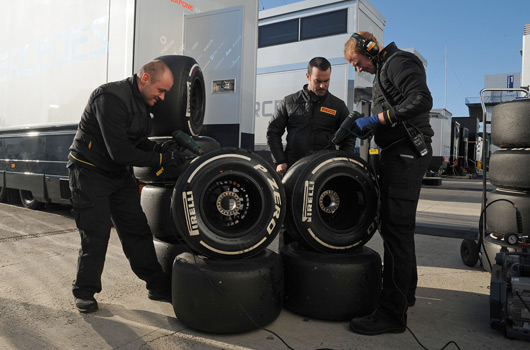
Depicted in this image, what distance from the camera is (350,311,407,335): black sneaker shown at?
103 inches

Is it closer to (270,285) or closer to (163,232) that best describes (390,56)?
(270,285)

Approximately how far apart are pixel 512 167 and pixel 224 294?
2908 millimetres

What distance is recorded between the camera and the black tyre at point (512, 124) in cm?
367

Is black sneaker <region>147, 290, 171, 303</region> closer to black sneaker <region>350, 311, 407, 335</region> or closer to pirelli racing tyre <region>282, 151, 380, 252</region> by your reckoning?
pirelli racing tyre <region>282, 151, 380, 252</region>

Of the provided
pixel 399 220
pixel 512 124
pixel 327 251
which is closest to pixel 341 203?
pixel 327 251

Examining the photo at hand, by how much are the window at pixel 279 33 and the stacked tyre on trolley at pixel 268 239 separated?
8059mm

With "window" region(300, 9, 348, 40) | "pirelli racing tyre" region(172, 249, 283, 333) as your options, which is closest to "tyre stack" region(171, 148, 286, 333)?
"pirelli racing tyre" region(172, 249, 283, 333)

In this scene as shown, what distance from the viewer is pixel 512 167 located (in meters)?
3.78

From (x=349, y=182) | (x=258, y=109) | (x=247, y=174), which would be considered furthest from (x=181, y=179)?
(x=258, y=109)

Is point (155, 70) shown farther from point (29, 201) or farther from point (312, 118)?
point (29, 201)

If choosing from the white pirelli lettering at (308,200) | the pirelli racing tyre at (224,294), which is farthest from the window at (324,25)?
the pirelli racing tyre at (224,294)

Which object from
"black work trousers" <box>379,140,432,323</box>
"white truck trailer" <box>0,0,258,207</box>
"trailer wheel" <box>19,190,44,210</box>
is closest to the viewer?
"black work trousers" <box>379,140,432,323</box>

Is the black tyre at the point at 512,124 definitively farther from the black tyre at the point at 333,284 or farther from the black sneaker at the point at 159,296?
the black sneaker at the point at 159,296

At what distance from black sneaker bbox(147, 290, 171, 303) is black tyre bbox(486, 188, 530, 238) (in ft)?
9.78
